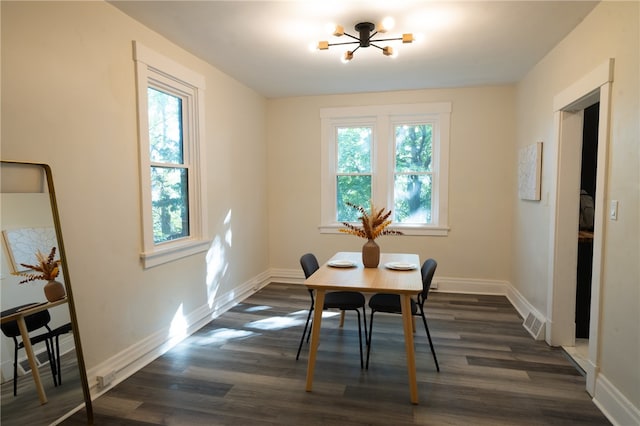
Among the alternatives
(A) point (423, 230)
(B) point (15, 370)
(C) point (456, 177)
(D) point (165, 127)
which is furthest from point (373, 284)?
(C) point (456, 177)

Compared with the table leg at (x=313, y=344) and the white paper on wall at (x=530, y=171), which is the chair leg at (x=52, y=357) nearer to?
the table leg at (x=313, y=344)

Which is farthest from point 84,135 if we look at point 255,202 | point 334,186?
point 334,186

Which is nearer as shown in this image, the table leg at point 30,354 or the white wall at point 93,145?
the table leg at point 30,354

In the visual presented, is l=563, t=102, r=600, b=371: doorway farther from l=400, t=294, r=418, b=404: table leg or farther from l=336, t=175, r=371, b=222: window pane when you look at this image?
l=336, t=175, r=371, b=222: window pane

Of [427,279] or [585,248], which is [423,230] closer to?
[585,248]

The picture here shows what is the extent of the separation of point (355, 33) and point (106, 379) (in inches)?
125

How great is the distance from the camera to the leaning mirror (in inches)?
72.7

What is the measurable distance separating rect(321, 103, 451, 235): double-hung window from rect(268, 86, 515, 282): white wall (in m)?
0.12

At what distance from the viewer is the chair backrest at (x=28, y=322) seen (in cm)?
182

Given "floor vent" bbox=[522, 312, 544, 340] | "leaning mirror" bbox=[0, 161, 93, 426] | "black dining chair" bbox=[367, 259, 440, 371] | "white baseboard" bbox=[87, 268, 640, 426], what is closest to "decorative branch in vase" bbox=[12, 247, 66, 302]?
"leaning mirror" bbox=[0, 161, 93, 426]

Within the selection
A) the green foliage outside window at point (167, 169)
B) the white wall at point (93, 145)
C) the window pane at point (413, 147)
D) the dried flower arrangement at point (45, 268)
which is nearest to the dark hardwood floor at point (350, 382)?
the white wall at point (93, 145)

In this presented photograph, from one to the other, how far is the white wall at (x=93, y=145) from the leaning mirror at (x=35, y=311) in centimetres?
14

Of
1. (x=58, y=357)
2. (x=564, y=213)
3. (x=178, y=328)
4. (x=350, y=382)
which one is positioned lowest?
(x=350, y=382)

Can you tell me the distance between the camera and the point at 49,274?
207cm
